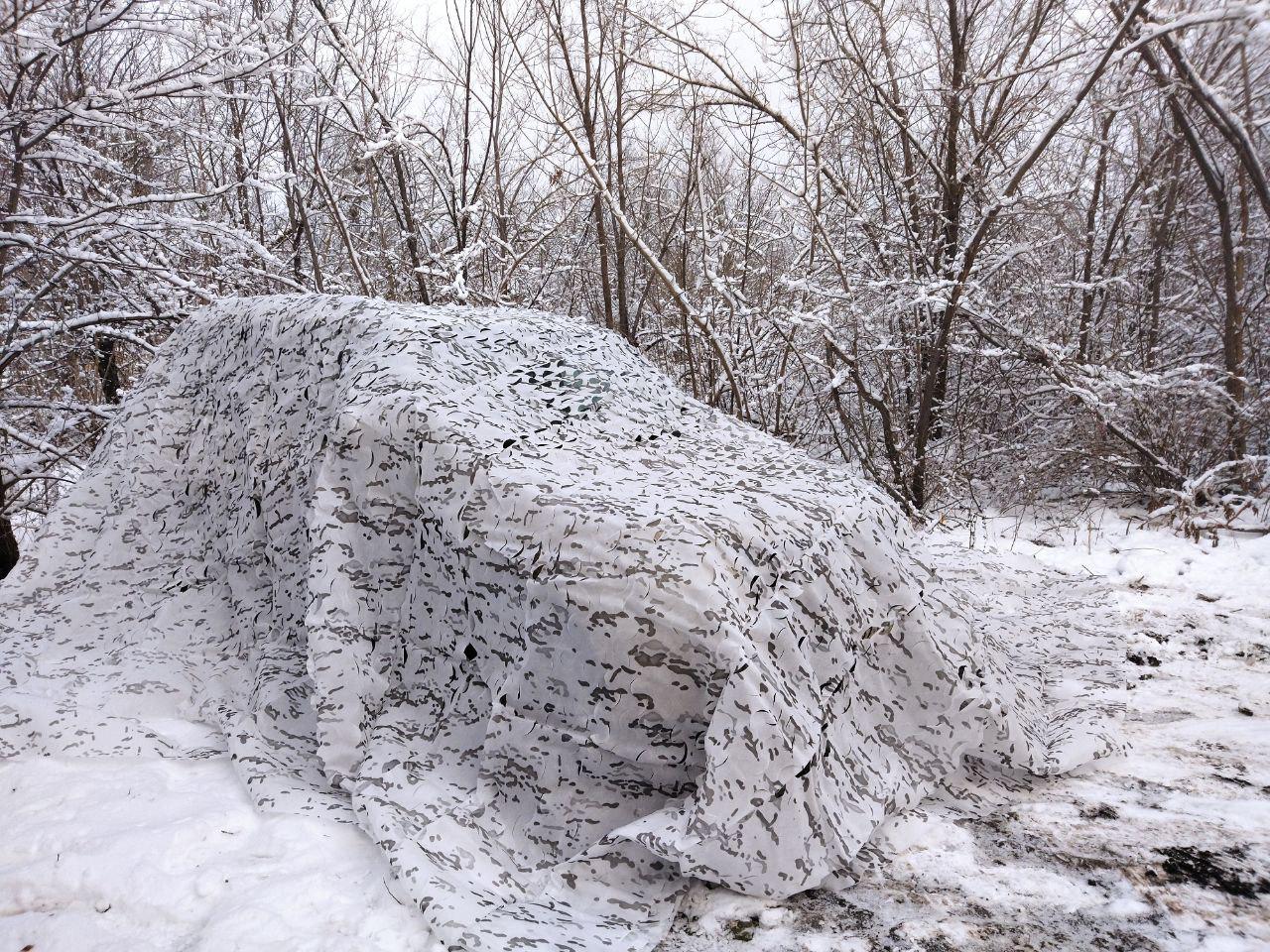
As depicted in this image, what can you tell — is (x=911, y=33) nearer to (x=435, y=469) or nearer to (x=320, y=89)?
(x=320, y=89)

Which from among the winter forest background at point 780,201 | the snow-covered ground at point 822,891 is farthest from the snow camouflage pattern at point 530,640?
the winter forest background at point 780,201

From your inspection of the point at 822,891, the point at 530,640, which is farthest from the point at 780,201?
the point at 822,891

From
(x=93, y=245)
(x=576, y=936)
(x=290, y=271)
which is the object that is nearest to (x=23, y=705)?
(x=576, y=936)

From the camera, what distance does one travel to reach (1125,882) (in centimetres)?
134

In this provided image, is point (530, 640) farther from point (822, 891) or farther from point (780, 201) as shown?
point (780, 201)

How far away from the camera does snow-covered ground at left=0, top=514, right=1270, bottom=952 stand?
4.09 ft

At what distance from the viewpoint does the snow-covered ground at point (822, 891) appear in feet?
4.09

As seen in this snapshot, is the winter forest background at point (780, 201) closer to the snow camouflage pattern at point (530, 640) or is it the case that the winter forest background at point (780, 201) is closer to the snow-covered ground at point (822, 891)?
the snow camouflage pattern at point (530, 640)

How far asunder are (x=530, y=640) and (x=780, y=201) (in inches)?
176

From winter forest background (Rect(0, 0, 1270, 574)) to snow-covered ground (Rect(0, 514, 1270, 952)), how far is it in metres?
2.51

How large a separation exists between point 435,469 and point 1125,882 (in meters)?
1.61

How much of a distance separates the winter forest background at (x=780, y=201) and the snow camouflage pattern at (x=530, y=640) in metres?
1.77

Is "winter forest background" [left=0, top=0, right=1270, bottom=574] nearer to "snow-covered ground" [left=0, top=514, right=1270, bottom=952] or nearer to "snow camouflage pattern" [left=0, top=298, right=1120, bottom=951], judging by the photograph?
"snow camouflage pattern" [left=0, top=298, right=1120, bottom=951]

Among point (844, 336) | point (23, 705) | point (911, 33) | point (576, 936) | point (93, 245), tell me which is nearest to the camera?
point (576, 936)
